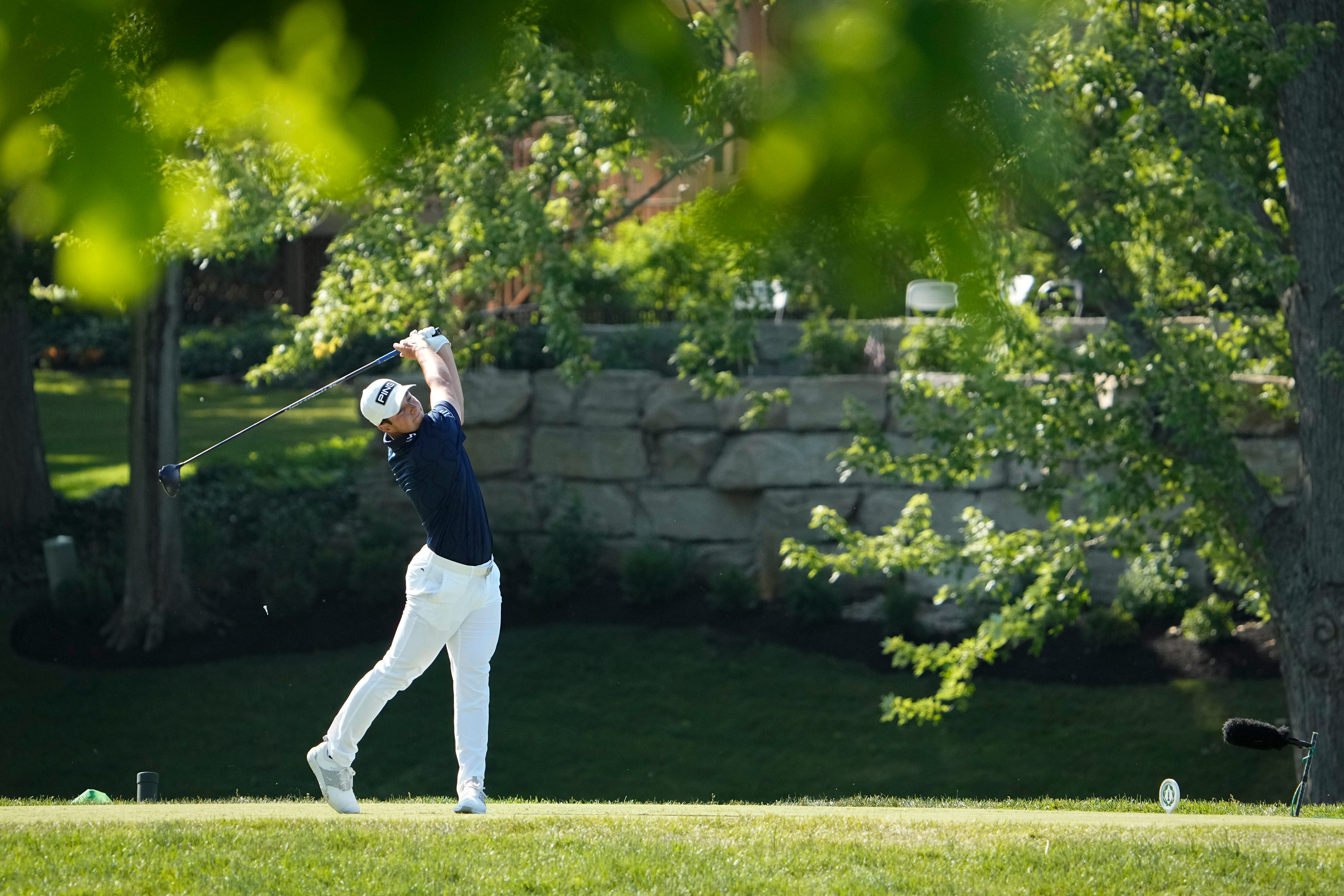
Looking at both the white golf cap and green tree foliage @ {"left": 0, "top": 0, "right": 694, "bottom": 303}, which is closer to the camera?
green tree foliage @ {"left": 0, "top": 0, "right": 694, "bottom": 303}

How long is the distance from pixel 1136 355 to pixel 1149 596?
134 inches

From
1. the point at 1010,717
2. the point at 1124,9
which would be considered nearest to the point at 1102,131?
the point at 1124,9

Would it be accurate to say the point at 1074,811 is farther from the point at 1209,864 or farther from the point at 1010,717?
the point at 1010,717

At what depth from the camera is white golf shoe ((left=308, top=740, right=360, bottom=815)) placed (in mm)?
6016

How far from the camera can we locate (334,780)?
6074mm

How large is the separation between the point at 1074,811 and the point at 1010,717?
4.03 m

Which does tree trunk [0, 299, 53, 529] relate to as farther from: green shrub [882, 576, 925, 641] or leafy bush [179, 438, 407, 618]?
green shrub [882, 576, 925, 641]

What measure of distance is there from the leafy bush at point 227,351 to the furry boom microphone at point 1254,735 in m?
16.4

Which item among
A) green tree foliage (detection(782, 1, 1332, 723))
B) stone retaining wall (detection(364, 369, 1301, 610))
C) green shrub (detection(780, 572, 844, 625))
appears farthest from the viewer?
stone retaining wall (detection(364, 369, 1301, 610))

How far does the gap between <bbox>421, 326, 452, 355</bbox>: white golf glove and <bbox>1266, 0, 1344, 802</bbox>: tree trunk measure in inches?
193

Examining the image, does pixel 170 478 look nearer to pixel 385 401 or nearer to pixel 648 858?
pixel 385 401

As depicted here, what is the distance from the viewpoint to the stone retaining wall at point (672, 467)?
12.8 meters

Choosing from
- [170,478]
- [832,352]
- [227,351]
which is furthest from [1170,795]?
[227,351]

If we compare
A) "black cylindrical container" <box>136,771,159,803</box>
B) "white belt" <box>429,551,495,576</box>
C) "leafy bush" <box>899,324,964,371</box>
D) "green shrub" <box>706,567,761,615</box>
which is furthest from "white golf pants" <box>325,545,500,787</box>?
"green shrub" <box>706,567,761,615</box>
